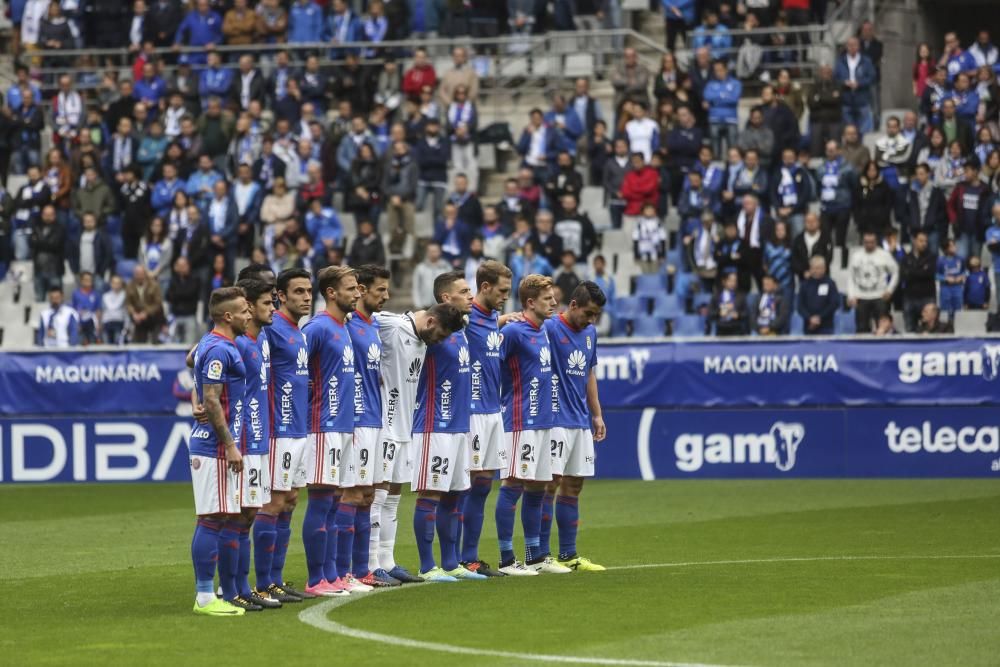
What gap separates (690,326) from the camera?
2794 cm

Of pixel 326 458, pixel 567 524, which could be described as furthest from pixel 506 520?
pixel 326 458

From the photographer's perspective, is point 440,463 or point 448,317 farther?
point 440,463

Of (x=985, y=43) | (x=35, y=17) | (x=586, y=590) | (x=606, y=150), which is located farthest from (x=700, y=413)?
(x=35, y=17)

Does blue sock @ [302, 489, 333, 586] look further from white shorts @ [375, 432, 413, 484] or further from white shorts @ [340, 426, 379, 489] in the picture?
white shorts @ [375, 432, 413, 484]

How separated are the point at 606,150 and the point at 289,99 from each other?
6166 millimetres

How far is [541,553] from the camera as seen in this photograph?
1507cm

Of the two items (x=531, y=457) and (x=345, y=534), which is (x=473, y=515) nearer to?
(x=531, y=457)

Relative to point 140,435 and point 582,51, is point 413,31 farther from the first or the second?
point 140,435

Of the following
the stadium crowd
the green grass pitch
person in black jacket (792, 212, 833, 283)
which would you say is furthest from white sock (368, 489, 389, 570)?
person in black jacket (792, 212, 833, 283)

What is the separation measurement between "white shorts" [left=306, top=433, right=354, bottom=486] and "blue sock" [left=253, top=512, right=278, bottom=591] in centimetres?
52

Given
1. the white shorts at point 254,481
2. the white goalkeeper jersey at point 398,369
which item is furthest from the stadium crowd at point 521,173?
the white shorts at point 254,481

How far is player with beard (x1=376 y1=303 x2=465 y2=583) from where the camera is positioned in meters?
13.9

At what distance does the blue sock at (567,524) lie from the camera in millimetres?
15125

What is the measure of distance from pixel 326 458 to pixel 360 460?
32cm
